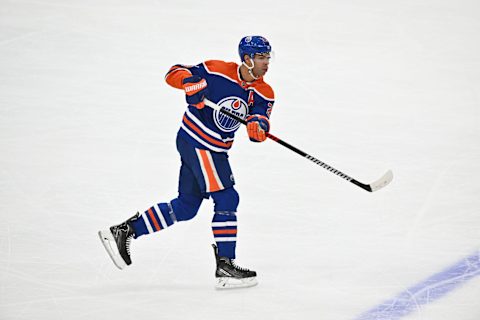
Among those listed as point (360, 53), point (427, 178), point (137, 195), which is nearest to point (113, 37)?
point (360, 53)

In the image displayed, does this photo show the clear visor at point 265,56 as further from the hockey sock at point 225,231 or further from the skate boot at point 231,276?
the skate boot at point 231,276

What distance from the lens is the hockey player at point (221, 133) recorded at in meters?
3.85

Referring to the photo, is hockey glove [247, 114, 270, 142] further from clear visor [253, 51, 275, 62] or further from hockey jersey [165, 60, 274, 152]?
clear visor [253, 51, 275, 62]

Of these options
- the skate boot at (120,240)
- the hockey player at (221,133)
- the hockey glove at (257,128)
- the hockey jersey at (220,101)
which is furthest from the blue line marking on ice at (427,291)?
the skate boot at (120,240)

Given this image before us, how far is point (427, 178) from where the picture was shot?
16.7ft

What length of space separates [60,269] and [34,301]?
37cm

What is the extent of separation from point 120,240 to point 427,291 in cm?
148

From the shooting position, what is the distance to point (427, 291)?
3785 mm

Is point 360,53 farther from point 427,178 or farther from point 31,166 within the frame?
point 31,166

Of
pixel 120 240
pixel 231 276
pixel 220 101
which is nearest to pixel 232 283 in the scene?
pixel 231 276

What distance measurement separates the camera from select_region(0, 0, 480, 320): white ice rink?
380 centimetres

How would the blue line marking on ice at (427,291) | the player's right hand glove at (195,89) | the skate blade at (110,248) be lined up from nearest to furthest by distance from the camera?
the blue line marking on ice at (427,291) < the player's right hand glove at (195,89) < the skate blade at (110,248)

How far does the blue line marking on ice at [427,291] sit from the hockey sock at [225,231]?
72 centimetres

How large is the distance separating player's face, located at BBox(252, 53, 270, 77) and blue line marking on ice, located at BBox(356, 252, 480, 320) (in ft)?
3.96
